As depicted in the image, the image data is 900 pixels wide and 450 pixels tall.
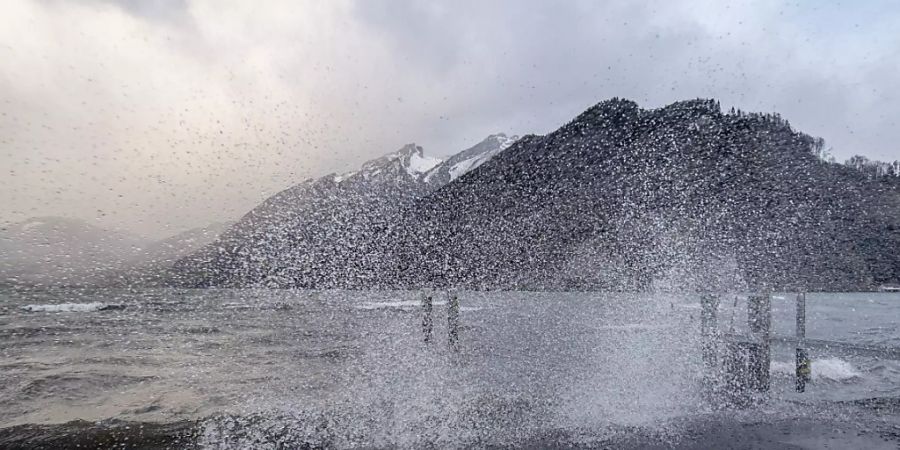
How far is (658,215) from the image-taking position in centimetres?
5647

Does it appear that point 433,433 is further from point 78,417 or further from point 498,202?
point 498,202

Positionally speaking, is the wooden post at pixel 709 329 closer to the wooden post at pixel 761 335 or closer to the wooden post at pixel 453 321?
the wooden post at pixel 761 335

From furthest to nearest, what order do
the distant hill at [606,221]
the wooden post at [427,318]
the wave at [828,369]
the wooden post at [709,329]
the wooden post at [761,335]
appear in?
the distant hill at [606,221] → the wooden post at [427,318] → the wooden post at [709,329] → the wave at [828,369] → the wooden post at [761,335]

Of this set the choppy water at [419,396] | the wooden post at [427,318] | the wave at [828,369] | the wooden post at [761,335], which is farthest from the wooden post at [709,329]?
the wooden post at [427,318]

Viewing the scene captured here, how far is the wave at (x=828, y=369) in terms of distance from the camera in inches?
548

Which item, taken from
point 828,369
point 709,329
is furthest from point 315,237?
point 828,369

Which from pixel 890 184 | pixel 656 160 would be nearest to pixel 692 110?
pixel 656 160

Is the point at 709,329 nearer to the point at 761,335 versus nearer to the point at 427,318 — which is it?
the point at 761,335

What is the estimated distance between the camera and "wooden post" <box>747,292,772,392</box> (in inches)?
461

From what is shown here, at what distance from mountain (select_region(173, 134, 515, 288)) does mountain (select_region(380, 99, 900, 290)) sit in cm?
740

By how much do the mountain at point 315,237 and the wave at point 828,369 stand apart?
46.0 ft

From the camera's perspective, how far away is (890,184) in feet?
223

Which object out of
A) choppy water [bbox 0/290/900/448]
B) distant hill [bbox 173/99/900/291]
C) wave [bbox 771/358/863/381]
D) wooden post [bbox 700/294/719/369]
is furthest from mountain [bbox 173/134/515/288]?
wave [bbox 771/358/863/381]

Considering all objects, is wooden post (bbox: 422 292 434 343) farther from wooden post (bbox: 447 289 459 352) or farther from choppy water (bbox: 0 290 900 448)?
wooden post (bbox: 447 289 459 352)
